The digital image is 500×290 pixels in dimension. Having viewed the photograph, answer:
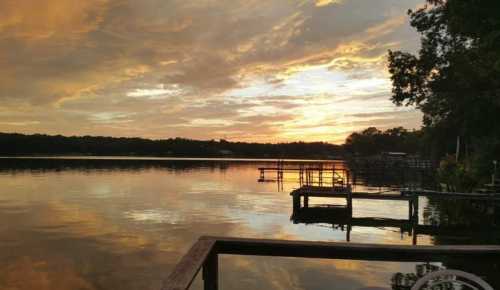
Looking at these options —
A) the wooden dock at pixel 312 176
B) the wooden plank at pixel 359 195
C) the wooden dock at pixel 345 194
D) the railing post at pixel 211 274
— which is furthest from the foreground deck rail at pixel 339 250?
the wooden dock at pixel 312 176

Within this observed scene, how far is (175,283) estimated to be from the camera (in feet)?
11.2

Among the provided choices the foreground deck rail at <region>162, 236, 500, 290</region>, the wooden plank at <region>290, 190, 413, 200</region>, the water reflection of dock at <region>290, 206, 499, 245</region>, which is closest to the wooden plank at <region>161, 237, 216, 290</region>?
the foreground deck rail at <region>162, 236, 500, 290</region>

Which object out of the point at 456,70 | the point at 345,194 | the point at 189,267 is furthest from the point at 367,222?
the point at 189,267

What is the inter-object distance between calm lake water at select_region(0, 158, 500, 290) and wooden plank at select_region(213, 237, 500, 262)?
2.91 feet

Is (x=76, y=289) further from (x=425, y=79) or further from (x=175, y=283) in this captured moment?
(x=425, y=79)

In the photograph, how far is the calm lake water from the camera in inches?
618

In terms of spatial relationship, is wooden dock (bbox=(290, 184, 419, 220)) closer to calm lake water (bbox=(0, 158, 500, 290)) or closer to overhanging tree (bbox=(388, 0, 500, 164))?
calm lake water (bbox=(0, 158, 500, 290))

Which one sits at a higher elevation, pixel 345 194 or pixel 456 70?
pixel 456 70

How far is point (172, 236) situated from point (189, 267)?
2147 centimetres

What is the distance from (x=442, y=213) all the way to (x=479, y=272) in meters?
19.2

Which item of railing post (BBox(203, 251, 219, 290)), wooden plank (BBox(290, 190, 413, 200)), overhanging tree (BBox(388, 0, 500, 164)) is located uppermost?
overhanging tree (BBox(388, 0, 500, 164))

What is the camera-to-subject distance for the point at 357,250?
15.3 ft

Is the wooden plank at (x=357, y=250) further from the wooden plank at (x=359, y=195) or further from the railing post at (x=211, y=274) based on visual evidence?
the wooden plank at (x=359, y=195)

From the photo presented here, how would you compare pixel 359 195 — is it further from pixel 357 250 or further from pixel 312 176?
pixel 357 250
